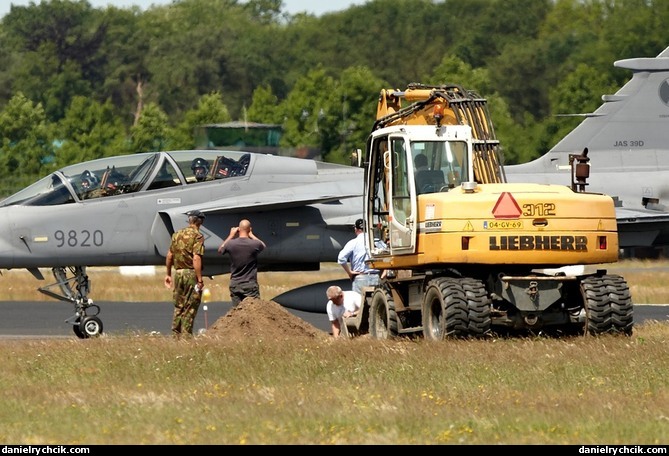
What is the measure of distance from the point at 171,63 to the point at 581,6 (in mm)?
29770

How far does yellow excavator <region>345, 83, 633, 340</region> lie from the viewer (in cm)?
1376

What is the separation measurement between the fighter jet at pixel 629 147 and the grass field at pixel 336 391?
727 centimetres

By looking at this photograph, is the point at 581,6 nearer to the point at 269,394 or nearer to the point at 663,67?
the point at 663,67

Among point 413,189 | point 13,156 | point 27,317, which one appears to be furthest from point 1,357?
point 13,156

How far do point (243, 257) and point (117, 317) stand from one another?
26.6 ft

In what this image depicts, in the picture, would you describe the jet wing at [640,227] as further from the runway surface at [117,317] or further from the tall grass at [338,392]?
the tall grass at [338,392]

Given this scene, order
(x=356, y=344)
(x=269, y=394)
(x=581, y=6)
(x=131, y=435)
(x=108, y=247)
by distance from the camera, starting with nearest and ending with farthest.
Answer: (x=131, y=435), (x=269, y=394), (x=356, y=344), (x=108, y=247), (x=581, y=6)

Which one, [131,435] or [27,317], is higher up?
[131,435]

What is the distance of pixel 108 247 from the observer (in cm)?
2011

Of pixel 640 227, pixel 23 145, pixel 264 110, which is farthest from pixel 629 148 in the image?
pixel 264 110

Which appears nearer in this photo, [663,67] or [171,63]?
[663,67]

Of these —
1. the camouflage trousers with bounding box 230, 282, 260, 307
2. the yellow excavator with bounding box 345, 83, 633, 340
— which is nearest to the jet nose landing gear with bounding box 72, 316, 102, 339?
the camouflage trousers with bounding box 230, 282, 260, 307

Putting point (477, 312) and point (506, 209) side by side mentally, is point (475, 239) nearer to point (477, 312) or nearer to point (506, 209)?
point (506, 209)

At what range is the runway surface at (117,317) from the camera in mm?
22016
